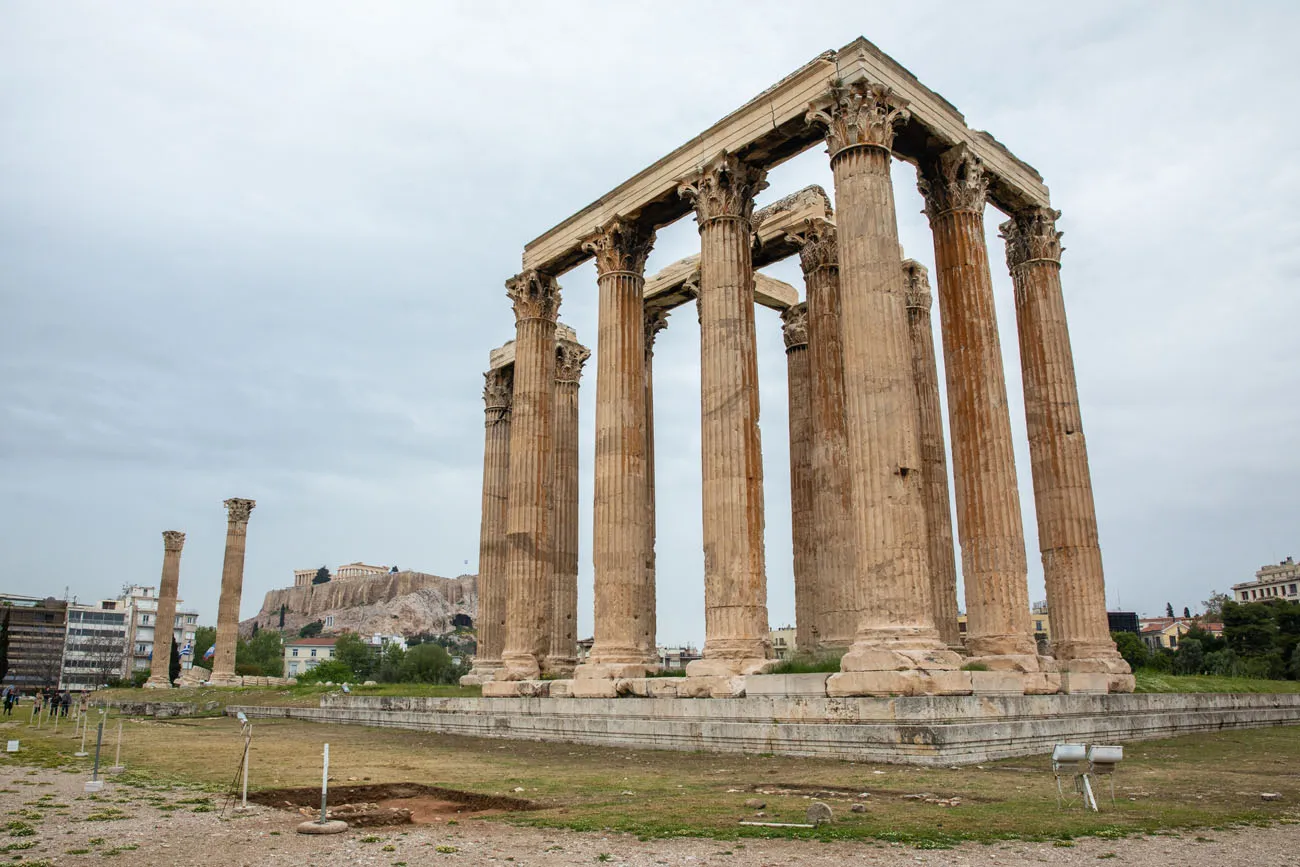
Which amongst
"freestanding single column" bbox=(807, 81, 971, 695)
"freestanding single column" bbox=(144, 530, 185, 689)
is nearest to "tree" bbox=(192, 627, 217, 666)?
"freestanding single column" bbox=(144, 530, 185, 689)

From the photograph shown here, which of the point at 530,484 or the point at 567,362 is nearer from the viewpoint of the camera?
the point at 530,484

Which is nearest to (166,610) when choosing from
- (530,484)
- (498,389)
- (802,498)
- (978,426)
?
(498,389)

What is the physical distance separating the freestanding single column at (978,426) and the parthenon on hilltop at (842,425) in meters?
0.06

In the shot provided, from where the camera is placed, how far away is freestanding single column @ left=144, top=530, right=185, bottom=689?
68750 millimetres

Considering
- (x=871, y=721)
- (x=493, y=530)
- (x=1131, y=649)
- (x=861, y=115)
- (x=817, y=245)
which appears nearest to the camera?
(x=871, y=721)

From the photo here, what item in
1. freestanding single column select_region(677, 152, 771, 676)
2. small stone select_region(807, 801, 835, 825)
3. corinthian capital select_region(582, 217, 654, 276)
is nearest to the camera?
small stone select_region(807, 801, 835, 825)

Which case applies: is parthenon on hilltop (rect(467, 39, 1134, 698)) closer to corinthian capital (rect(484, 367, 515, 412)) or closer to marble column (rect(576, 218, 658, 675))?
marble column (rect(576, 218, 658, 675))

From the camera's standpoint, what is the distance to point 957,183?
78.8 ft

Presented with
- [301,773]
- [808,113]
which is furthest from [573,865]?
[808,113]

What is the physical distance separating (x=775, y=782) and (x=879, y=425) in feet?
28.7

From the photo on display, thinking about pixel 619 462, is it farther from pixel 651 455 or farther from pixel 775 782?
pixel 775 782

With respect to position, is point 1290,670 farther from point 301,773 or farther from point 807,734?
point 301,773

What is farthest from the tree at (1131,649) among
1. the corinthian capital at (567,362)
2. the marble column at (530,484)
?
the marble column at (530,484)

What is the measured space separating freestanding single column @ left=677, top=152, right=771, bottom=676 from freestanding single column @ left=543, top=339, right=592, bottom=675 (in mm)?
9769
